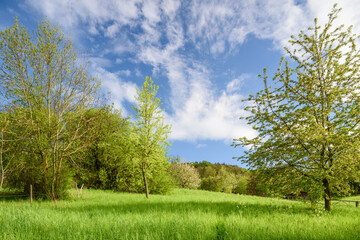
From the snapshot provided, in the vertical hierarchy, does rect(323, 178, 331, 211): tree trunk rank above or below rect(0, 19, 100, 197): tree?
below

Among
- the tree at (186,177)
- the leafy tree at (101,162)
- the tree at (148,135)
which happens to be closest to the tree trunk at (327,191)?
the tree at (148,135)

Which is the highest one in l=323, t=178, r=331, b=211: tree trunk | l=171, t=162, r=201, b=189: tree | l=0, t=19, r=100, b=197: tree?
l=0, t=19, r=100, b=197: tree

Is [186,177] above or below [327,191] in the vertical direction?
below

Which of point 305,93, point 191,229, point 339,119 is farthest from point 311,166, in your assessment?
point 191,229

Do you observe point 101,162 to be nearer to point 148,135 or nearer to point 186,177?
point 148,135

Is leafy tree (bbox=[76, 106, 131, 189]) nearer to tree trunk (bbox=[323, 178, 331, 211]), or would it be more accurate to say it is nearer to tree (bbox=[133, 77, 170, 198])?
tree (bbox=[133, 77, 170, 198])

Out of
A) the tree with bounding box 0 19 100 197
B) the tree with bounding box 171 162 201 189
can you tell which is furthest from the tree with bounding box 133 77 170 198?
the tree with bounding box 171 162 201 189

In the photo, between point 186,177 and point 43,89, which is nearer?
point 43,89

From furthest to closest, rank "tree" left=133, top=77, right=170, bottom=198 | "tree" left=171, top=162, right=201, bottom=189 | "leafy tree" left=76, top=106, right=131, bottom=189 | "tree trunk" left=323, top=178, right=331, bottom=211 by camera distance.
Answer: "tree" left=171, top=162, right=201, bottom=189
"leafy tree" left=76, top=106, right=131, bottom=189
"tree" left=133, top=77, right=170, bottom=198
"tree trunk" left=323, top=178, right=331, bottom=211

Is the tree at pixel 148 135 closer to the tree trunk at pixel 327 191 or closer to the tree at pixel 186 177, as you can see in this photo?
the tree trunk at pixel 327 191

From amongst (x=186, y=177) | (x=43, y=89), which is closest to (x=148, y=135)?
(x=43, y=89)

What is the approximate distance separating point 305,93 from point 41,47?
15.0 m

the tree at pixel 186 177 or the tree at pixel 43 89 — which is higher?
the tree at pixel 43 89

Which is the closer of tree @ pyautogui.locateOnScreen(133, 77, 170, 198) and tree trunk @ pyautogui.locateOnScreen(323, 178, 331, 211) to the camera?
tree trunk @ pyautogui.locateOnScreen(323, 178, 331, 211)
